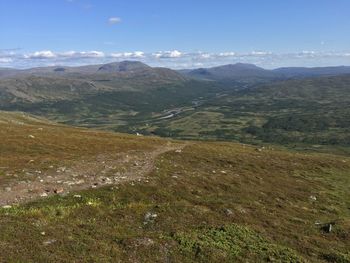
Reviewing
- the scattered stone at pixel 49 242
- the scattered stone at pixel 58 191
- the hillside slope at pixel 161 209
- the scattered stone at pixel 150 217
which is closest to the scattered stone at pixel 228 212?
the hillside slope at pixel 161 209

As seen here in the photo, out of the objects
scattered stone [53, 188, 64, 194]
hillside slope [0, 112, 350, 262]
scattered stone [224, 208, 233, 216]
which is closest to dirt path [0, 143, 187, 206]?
scattered stone [53, 188, 64, 194]

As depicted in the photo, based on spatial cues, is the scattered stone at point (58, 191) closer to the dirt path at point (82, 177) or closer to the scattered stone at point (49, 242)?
the dirt path at point (82, 177)

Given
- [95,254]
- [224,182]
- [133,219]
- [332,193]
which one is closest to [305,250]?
[133,219]

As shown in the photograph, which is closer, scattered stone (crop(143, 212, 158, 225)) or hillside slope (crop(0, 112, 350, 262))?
hillside slope (crop(0, 112, 350, 262))

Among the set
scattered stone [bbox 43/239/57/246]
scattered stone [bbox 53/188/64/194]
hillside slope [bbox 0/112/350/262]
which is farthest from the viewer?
scattered stone [bbox 53/188/64/194]

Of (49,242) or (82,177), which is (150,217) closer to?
(49,242)

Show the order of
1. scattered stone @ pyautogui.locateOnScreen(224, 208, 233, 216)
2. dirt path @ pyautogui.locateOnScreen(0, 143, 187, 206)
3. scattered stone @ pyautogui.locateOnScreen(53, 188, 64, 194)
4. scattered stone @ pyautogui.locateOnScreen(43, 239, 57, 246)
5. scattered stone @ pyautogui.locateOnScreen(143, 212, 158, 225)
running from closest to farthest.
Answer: scattered stone @ pyautogui.locateOnScreen(43, 239, 57, 246) < scattered stone @ pyautogui.locateOnScreen(143, 212, 158, 225) < scattered stone @ pyautogui.locateOnScreen(224, 208, 233, 216) < dirt path @ pyautogui.locateOnScreen(0, 143, 187, 206) < scattered stone @ pyautogui.locateOnScreen(53, 188, 64, 194)

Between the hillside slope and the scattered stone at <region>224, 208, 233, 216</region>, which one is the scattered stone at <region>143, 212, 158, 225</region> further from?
the scattered stone at <region>224, 208, 233, 216</region>
